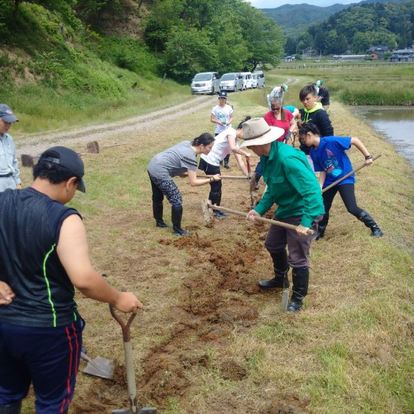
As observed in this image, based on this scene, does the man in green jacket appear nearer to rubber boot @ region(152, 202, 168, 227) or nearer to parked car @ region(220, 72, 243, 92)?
rubber boot @ region(152, 202, 168, 227)

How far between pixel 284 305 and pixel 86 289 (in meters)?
Result: 2.95

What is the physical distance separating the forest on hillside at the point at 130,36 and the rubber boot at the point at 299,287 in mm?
19839

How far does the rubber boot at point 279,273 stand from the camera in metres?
5.33

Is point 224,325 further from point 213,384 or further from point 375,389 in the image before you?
→ point 375,389

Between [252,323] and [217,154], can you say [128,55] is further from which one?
[252,323]

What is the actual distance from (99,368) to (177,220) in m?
3.54

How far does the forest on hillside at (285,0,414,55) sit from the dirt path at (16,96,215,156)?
15863 centimetres

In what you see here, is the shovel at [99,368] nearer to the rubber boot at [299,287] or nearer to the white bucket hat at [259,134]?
the rubber boot at [299,287]

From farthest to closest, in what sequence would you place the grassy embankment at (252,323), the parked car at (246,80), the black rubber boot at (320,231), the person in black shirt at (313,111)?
the parked car at (246,80) → the black rubber boot at (320,231) → the person in black shirt at (313,111) → the grassy embankment at (252,323)

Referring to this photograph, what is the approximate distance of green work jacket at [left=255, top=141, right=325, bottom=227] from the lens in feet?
14.7

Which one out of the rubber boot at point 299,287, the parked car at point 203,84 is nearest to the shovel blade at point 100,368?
the rubber boot at point 299,287

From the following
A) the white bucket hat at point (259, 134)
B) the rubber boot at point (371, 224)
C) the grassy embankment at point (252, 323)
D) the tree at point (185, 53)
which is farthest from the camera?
the tree at point (185, 53)

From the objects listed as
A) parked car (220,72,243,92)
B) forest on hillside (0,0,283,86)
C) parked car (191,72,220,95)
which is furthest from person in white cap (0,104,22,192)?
parked car (220,72,243,92)

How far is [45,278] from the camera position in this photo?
249cm
